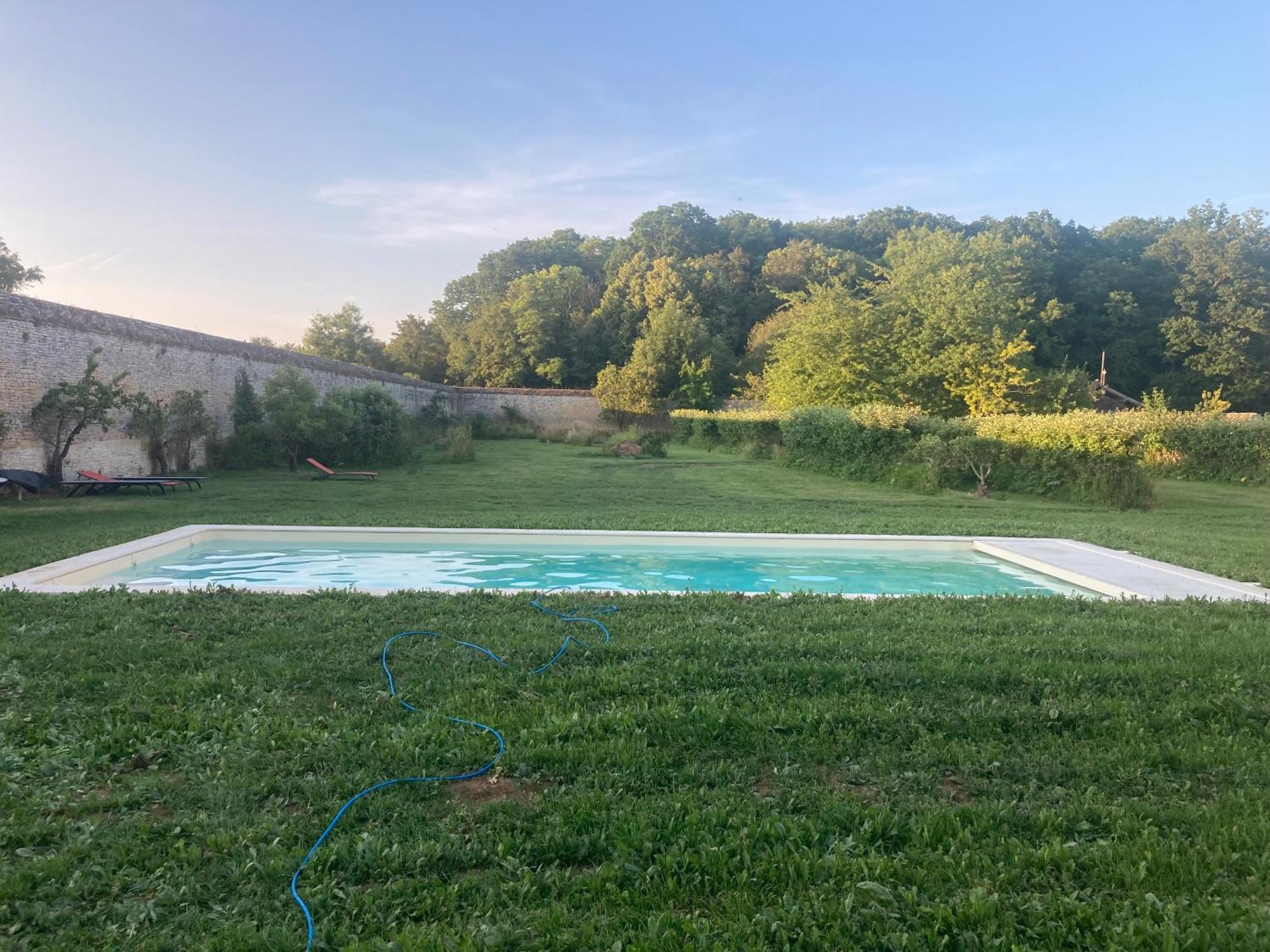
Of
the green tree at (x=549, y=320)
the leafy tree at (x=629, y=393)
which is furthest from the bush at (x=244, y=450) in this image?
the green tree at (x=549, y=320)

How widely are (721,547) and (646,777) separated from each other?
6153mm

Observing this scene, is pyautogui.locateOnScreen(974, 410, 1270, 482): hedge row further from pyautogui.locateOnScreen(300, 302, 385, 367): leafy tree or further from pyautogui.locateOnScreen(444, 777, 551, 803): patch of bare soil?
pyautogui.locateOnScreen(300, 302, 385, 367): leafy tree

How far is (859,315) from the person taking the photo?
26.4 metres

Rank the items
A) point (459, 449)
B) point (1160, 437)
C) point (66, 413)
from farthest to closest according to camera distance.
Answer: point (459, 449)
point (1160, 437)
point (66, 413)

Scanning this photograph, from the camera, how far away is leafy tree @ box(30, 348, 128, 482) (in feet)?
40.4

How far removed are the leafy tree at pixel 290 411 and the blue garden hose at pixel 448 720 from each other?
12909mm

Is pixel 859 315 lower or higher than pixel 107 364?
higher

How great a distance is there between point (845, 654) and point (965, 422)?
1396cm

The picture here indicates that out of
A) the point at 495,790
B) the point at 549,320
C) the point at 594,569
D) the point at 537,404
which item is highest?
the point at 549,320

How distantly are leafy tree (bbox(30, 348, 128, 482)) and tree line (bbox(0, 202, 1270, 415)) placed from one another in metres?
20.6

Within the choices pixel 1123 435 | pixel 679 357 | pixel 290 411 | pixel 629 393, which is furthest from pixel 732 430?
pixel 290 411

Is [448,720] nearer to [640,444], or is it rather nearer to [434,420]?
[640,444]

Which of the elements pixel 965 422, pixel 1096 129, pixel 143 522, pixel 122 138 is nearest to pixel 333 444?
pixel 122 138

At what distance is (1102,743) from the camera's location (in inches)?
126
